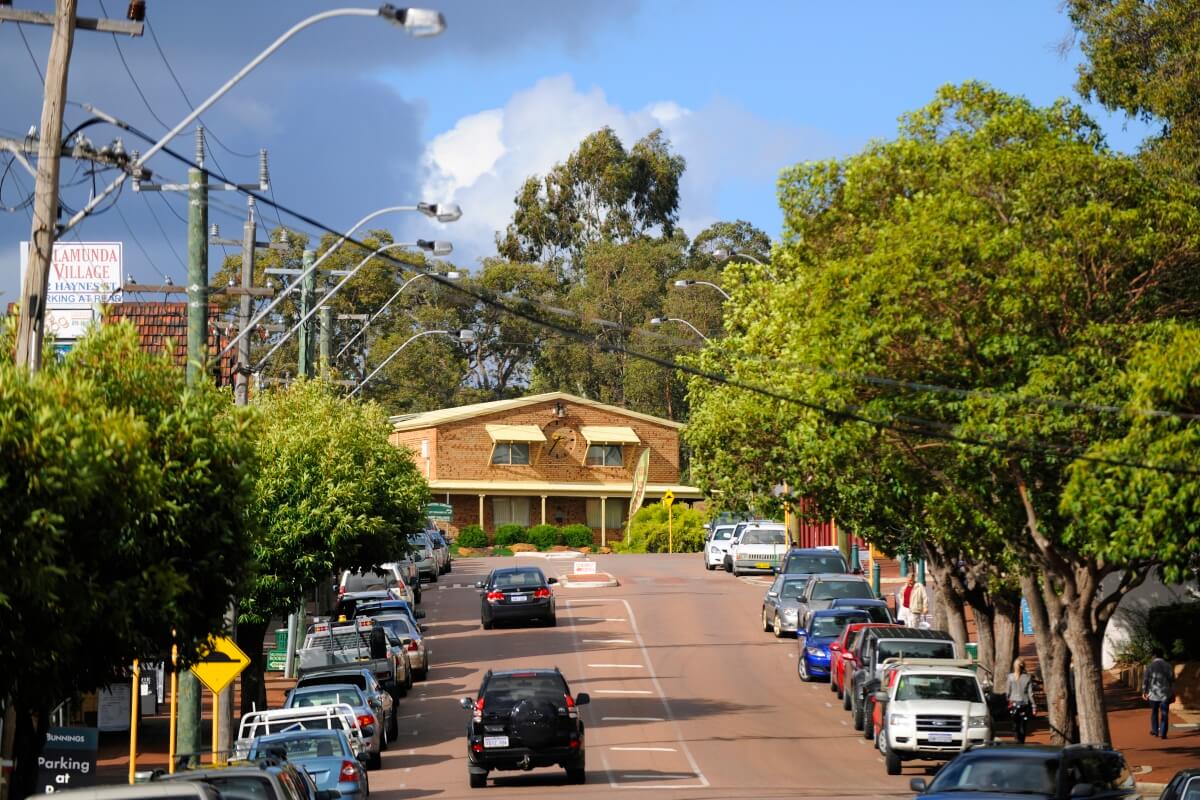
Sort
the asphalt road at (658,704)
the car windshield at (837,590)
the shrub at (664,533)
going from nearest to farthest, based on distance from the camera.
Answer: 1. the asphalt road at (658,704)
2. the car windshield at (837,590)
3. the shrub at (664,533)

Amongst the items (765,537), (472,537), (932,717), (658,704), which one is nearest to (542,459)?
(472,537)

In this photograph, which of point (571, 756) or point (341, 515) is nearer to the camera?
point (571, 756)

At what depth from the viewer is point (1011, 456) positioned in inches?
886

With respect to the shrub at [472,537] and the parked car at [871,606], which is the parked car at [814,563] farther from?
the shrub at [472,537]

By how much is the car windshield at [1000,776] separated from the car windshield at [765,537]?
41115mm

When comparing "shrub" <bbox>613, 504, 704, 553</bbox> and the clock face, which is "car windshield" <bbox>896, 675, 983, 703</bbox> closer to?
"shrub" <bbox>613, 504, 704, 553</bbox>

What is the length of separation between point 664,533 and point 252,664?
45.7 metres

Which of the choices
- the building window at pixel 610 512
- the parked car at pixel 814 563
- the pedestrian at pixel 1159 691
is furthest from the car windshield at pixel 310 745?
the building window at pixel 610 512

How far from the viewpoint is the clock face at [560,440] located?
266ft

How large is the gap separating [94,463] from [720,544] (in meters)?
50.3

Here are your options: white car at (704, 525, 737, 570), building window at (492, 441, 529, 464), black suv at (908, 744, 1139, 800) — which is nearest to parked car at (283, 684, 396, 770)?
black suv at (908, 744, 1139, 800)

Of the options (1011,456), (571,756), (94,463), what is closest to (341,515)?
(571,756)

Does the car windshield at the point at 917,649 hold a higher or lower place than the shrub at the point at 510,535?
lower

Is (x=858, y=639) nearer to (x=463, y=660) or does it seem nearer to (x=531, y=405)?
(x=463, y=660)
